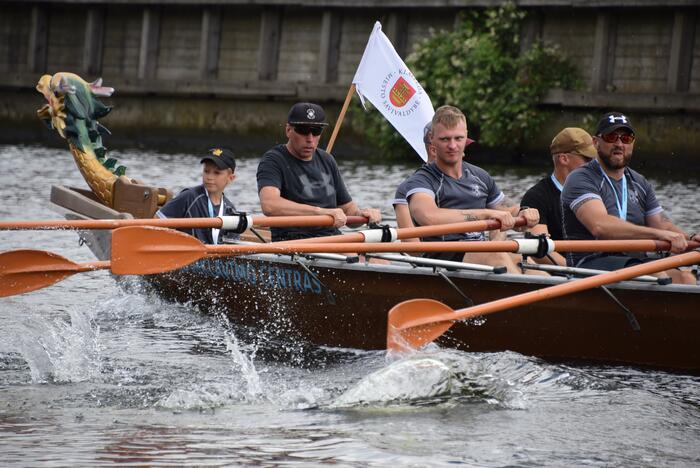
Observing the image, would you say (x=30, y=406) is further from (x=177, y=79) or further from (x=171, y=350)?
(x=177, y=79)

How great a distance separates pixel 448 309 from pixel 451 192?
Answer: 4.81 feet

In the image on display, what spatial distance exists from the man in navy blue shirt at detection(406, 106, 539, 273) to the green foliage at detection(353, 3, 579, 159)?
46.8 feet

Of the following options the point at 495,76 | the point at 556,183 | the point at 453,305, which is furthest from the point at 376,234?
the point at 495,76

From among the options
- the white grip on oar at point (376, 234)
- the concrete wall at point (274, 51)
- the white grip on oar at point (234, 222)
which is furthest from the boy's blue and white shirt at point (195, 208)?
the concrete wall at point (274, 51)

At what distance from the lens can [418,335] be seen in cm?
827

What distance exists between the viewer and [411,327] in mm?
8211

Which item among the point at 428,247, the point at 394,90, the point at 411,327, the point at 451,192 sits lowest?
the point at 411,327

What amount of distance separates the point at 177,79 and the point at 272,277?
21.1m

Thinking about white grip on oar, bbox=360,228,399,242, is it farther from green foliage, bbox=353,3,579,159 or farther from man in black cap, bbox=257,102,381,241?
green foliage, bbox=353,3,579,159

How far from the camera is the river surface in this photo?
6891mm

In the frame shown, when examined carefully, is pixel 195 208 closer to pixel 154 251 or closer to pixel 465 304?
pixel 154 251

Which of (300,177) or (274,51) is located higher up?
(274,51)

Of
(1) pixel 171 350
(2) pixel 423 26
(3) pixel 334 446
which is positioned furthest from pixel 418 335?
(2) pixel 423 26

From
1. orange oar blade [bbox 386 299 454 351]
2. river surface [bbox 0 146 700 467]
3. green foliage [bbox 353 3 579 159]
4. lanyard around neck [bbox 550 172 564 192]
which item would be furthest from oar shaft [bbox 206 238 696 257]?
green foliage [bbox 353 3 579 159]
